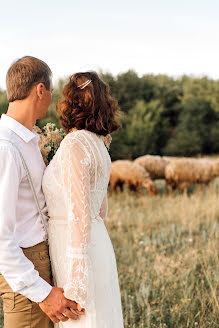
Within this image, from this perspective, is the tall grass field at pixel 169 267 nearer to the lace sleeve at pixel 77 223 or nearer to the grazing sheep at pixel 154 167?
the lace sleeve at pixel 77 223

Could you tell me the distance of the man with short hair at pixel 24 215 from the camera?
1562mm

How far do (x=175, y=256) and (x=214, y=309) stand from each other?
1686mm

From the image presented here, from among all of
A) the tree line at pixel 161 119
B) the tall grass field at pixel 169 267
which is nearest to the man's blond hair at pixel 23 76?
the tall grass field at pixel 169 267

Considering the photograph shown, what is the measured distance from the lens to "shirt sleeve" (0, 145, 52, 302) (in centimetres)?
155

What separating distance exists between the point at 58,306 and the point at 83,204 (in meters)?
0.46

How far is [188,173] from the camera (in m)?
11.2

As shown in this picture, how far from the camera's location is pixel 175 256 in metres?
5.25

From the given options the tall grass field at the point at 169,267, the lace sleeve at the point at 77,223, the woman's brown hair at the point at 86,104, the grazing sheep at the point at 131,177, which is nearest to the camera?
the lace sleeve at the point at 77,223

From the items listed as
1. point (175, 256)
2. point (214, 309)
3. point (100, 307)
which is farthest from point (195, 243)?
point (100, 307)

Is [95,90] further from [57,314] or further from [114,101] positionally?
A: [57,314]

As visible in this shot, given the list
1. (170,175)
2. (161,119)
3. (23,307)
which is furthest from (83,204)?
(161,119)

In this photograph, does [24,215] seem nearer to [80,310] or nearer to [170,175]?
[80,310]

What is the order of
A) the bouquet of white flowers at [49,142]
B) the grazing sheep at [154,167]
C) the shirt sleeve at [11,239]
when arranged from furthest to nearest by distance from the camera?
the grazing sheep at [154,167]
the bouquet of white flowers at [49,142]
the shirt sleeve at [11,239]

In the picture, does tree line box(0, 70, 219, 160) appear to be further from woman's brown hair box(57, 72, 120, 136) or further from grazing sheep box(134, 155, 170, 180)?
woman's brown hair box(57, 72, 120, 136)
